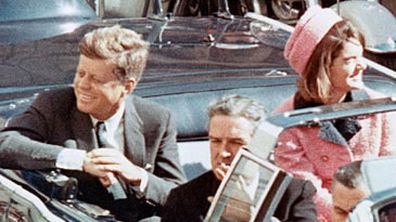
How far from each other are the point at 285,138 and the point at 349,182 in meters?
0.52

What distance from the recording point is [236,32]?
423 centimetres

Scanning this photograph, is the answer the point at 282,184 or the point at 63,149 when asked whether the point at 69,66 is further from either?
the point at 282,184

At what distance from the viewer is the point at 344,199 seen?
7.28ft

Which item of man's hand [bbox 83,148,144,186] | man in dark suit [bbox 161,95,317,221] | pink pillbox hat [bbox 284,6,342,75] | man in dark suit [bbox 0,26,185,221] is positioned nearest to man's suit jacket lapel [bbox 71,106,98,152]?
man in dark suit [bbox 0,26,185,221]

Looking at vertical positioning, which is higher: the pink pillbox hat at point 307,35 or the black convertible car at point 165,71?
the pink pillbox hat at point 307,35

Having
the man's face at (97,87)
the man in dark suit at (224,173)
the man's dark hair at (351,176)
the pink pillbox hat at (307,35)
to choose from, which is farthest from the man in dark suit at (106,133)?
the man's dark hair at (351,176)

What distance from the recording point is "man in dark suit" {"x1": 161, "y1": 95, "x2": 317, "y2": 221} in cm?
252

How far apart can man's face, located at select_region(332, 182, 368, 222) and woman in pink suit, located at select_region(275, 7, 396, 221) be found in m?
0.40

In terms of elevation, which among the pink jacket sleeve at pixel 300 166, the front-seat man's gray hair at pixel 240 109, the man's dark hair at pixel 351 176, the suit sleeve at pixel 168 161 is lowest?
the suit sleeve at pixel 168 161

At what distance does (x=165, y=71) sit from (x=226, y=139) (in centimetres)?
99

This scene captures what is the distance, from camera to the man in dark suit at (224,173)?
2.52 metres

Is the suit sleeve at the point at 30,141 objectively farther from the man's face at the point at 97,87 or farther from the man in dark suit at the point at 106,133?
the man's face at the point at 97,87

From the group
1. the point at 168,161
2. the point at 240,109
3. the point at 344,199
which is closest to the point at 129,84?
the point at 168,161

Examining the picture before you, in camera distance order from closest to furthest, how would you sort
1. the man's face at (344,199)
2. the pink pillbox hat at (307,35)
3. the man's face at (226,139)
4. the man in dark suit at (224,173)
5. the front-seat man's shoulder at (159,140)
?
the man's face at (344,199) → the man in dark suit at (224,173) → the man's face at (226,139) → the pink pillbox hat at (307,35) → the front-seat man's shoulder at (159,140)
